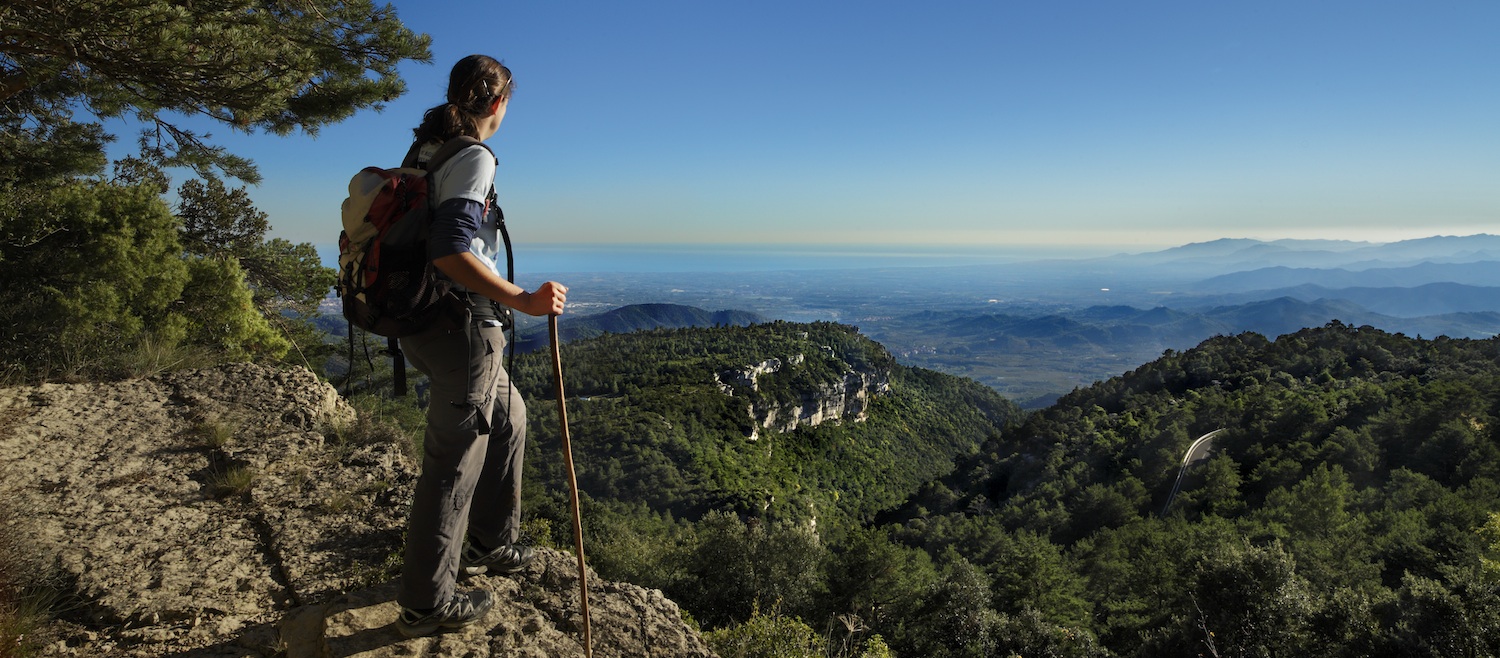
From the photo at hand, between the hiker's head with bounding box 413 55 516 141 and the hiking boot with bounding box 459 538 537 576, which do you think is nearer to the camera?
the hiker's head with bounding box 413 55 516 141

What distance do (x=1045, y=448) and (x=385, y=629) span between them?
149 ft

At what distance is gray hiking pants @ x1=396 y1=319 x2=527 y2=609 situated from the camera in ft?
6.10

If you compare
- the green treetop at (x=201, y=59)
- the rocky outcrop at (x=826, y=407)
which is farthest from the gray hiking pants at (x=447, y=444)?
the rocky outcrop at (x=826, y=407)

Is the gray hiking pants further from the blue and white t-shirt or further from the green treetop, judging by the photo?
the green treetop

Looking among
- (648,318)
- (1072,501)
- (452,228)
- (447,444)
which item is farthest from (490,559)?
(648,318)

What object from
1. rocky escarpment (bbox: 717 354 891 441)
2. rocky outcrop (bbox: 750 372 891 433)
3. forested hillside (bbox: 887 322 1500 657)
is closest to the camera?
forested hillside (bbox: 887 322 1500 657)

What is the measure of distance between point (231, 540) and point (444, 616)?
1.47m

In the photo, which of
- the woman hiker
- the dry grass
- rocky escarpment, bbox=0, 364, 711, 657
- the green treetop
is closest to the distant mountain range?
the green treetop

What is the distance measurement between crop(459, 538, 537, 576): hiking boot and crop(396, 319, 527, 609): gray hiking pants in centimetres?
39

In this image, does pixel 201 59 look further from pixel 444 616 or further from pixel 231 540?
pixel 444 616

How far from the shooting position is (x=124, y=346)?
17.6ft

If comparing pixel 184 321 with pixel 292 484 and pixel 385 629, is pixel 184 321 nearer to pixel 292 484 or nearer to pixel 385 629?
pixel 292 484

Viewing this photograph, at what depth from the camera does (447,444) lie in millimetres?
1904

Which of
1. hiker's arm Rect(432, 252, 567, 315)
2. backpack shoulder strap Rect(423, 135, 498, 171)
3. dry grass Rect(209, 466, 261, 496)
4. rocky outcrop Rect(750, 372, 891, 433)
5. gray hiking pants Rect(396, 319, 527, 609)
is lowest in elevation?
rocky outcrop Rect(750, 372, 891, 433)
